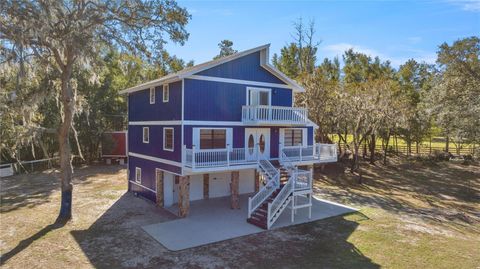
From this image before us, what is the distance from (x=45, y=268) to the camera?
10219mm

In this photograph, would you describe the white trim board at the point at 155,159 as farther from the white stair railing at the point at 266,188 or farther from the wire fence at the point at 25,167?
the wire fence at the point at 25,167

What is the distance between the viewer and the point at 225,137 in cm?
1650

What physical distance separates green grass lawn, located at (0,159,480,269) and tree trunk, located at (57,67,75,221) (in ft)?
2.47

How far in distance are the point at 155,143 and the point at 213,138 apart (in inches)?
146

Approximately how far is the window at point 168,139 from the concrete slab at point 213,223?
127 inches

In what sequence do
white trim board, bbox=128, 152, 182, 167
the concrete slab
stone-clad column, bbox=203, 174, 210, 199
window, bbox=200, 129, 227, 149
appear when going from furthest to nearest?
stone-clad column, bbox=203, 174, 210, 199 < window, bbox=200, 129, 227, 149 < white trim board, bbox=128, 152, 182, 167 < the concrete slab

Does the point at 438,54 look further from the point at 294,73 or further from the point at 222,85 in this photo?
the point at 222,85

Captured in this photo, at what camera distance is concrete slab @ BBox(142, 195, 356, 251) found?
41.9ft

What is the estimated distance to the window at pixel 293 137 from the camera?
763 inches

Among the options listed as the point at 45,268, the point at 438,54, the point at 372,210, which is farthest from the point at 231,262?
the point at 438,54

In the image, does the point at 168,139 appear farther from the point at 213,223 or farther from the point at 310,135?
the point at 310,135

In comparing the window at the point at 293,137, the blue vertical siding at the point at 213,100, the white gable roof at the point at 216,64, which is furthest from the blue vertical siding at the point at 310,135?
the blue vertical siding at the point at 213,100

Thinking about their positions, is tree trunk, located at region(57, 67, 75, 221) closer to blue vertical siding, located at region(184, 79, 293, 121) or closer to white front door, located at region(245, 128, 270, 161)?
blue vertical siding, located at region(184, 79, 293, 121)

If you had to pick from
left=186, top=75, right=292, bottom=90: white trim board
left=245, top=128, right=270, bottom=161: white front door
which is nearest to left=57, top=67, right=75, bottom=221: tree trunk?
left=186, top=75, right=292, bottom=90: white trim board
